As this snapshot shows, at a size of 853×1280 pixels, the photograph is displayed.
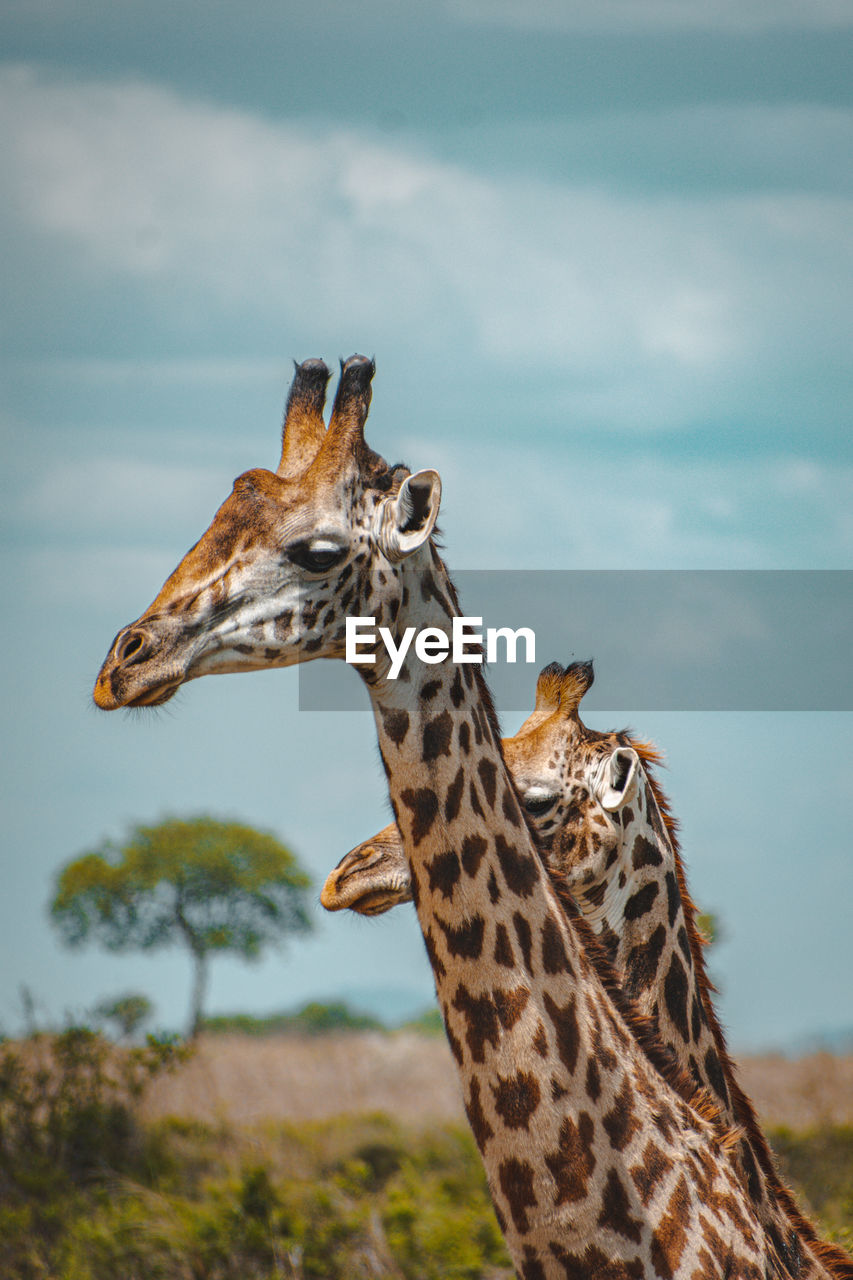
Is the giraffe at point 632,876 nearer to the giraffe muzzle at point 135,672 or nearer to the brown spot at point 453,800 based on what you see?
the brown spot at point 453,800

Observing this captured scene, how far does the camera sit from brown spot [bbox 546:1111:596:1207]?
4.67 meters

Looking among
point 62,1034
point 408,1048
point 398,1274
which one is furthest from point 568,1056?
point 408,1048

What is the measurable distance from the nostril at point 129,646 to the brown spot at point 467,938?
146 cm

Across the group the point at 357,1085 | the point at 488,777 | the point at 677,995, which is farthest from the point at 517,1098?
the point at 357,1085

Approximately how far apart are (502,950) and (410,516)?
60.5 inches

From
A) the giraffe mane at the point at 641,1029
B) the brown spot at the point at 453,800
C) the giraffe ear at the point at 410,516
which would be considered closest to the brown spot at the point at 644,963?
the giraffe mane at the point at 641,1029

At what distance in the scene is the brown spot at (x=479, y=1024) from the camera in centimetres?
470

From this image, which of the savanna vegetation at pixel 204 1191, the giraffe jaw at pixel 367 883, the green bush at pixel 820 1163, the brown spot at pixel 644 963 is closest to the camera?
the giraffe jaw at pixel 367 883

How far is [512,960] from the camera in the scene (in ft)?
15.6

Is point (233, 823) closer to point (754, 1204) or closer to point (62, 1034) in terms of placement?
point (62, 1034)

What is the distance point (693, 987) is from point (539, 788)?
4.05 feet

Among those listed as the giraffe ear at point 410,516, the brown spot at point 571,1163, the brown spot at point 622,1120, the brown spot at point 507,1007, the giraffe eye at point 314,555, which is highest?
the giraffe ear at point 410,516

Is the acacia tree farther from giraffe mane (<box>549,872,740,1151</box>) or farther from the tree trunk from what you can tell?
giraffe mane (<box>549,872,740,1151</box>)

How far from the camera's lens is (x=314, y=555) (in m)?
4.62
